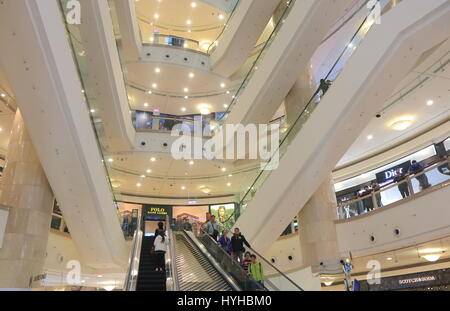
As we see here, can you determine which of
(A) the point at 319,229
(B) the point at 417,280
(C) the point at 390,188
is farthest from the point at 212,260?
(B) the point at 417,280

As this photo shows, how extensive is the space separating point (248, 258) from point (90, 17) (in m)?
7.72

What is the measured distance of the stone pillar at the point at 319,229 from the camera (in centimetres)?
1105

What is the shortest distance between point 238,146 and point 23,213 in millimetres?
8172

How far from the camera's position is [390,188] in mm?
9906

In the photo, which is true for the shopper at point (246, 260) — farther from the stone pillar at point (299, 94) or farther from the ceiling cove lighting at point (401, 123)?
the ceiling cove lighting at point (401, 123)

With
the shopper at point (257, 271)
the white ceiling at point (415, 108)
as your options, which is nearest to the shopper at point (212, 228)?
the shopper at point (257, 271)

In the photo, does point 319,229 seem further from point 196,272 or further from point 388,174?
point 388,174

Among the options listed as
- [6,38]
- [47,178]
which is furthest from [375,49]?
[47,178]

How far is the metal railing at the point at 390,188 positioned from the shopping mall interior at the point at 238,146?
0.05 meters

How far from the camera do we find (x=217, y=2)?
18.5 meters

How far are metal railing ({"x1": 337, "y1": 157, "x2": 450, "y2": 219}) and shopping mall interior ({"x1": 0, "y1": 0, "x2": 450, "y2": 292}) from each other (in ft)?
0.15

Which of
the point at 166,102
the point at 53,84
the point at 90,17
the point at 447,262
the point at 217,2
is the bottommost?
the point at 447,262

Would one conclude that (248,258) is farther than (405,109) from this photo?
No
